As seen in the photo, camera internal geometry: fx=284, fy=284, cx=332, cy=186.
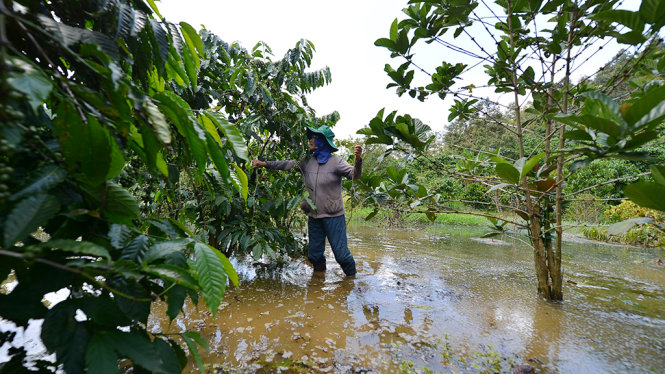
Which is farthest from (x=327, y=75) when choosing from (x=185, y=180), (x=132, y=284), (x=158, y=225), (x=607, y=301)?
(x=607, y=301)

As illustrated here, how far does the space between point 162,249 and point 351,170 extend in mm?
2274

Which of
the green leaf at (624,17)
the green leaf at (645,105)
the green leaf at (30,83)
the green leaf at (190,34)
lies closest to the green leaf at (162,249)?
the green leaf at (30,83)

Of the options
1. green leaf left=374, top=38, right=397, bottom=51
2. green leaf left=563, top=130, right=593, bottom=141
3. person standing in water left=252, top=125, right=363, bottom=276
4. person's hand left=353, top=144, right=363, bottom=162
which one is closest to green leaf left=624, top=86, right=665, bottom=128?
green leaf left=563, top=130, right=593, bottom=141

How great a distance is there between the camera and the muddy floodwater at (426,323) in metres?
1.46

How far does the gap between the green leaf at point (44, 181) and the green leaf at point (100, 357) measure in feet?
0.88

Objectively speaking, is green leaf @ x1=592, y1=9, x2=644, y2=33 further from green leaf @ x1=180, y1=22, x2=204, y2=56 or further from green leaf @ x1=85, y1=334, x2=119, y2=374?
green leaf @ x1=85, y1=334, x2=119, y2=374

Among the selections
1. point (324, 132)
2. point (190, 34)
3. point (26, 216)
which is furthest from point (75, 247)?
point (324, 132)

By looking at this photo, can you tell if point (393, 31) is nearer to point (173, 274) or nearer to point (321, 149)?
point (321, 149)

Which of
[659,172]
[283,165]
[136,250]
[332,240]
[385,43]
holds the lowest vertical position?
[332,240]

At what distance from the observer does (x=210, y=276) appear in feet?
2.02

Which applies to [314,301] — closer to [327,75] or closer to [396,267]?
[396,267]

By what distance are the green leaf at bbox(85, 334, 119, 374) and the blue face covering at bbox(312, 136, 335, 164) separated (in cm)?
250

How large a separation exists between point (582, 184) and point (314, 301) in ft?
43.9

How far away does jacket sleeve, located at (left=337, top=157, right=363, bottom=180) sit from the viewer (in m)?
2.61
